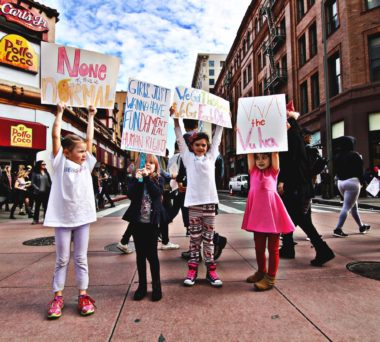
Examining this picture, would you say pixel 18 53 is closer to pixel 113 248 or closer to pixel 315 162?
pixel 113 248

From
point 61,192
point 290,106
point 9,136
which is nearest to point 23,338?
point 61,192

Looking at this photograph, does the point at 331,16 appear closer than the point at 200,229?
No

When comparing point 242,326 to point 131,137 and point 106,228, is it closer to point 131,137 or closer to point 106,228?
point 131,137

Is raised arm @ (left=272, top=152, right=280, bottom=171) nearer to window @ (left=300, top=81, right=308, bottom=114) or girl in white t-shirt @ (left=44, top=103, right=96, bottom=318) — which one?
girl in white t-shirt @ (left=44, top=103, right=96, bottom=318)

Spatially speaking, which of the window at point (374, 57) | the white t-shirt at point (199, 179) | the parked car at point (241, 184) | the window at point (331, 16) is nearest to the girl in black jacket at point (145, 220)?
the white t-shirt at point (199, 179)

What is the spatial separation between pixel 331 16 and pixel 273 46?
9.11 metres

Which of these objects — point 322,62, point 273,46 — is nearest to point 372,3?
point 322,62

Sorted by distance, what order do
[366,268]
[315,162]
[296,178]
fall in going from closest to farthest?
1. [366,268]
2. [296,178]
3. [315,162]

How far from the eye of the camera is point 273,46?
30141 mm

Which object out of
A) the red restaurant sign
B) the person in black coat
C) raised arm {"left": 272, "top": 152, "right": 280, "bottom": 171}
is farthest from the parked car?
raised arm {"left": 272, "top": 152, "right": 280, "bottom": 171}

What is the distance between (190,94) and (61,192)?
1995 mm

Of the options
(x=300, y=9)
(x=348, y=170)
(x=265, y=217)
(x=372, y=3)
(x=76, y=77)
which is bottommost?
(x=265, y=217)

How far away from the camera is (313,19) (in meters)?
22.9

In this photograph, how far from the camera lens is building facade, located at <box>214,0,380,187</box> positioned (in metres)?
18.2
